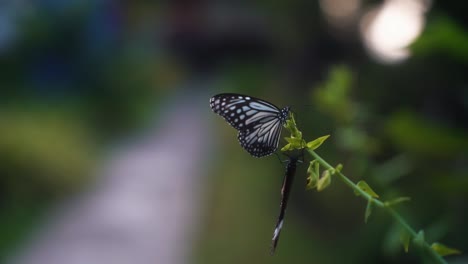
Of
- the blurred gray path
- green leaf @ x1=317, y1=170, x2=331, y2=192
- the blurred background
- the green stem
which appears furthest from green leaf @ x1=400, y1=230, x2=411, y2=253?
the blurred gray path

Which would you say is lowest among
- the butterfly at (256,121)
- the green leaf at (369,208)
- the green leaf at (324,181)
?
the green leaf at (369,208)

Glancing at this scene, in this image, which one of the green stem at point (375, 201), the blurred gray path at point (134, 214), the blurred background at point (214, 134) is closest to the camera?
the green stem at point (375, 201)

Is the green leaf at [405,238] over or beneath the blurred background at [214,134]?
beneath

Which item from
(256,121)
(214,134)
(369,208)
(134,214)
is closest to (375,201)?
(369,208)

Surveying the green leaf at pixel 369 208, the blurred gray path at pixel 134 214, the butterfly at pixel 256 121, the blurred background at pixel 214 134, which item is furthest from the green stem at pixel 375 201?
the blurred gray path at pixel 134 214

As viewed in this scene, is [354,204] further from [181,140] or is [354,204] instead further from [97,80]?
[97,80]

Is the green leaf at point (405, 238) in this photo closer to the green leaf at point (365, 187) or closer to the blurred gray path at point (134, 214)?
the green leaf at point (365, 187)

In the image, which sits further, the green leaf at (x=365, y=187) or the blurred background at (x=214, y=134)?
the blurred background at (x=214, y=134)

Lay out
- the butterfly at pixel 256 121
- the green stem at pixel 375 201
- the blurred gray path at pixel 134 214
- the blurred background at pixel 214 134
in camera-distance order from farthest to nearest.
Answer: the blurred gray path at pixel 134 214
the blurred background at pixel 214 134
the butterfly at pixel 256 121
the green stem at pixel 375 201

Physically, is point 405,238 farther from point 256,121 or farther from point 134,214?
point 134,214
